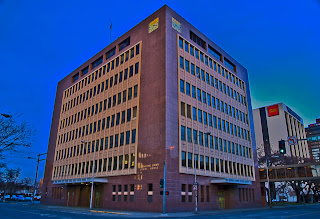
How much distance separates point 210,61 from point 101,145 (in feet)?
91.0

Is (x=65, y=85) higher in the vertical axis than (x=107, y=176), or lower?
higher

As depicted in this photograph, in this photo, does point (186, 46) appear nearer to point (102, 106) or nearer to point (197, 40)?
point (197, 40)

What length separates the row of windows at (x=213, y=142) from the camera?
40281 mm

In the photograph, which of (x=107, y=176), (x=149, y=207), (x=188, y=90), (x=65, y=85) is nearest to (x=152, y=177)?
(x=149, y=207)

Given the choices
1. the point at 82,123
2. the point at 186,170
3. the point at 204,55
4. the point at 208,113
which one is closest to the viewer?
the point at 186,170

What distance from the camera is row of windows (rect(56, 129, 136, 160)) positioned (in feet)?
138

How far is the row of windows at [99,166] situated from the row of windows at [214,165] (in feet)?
28.5

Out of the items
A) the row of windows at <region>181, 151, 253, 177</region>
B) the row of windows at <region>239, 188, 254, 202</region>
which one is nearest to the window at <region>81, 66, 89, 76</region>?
the row of windows at <region>181, 151, 253, 177</region>

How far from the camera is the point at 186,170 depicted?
37.4 metres

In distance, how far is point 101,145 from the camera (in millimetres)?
47688

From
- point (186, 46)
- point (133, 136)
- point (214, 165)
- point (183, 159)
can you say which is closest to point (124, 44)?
point (186, 46)

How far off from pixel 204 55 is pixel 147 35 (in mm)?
12449

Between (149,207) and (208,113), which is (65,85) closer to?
(208,113)

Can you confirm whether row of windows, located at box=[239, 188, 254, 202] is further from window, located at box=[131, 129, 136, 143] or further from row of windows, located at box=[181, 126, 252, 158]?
window, located at box=[131, 129, 136, 143]
